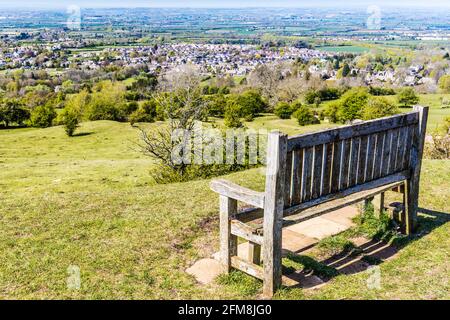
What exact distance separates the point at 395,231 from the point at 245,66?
150 meters

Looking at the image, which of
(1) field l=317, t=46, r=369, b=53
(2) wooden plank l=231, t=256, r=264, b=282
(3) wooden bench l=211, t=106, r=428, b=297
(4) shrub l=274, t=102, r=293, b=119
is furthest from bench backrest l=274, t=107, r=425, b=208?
(1) field l=317, t=46, r=369, b=53

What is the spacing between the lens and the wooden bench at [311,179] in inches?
225

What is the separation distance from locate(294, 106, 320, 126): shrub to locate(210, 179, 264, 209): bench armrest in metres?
63.5

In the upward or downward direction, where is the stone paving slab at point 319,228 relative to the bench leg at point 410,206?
downward

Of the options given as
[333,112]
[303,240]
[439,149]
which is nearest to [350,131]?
[303,240]

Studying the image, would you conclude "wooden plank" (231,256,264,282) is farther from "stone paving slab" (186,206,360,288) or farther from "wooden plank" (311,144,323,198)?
"wooden plank" (311,144,323,198)

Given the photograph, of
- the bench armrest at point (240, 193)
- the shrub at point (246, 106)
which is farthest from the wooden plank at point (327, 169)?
the shrub at point (246, 106)

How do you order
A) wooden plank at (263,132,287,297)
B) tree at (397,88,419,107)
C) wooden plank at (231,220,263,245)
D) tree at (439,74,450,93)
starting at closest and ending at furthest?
wooden plank at (263,132,287,297), wooden plank at (231,220,263,245), tree at (397,88,419,107), tree at (439,74,450,93)

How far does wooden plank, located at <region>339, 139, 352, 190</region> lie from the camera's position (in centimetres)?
653

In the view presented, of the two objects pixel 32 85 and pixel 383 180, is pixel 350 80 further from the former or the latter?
pixel 383 180

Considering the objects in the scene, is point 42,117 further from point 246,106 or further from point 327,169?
point 327,169

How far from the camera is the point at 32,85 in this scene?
114500mm

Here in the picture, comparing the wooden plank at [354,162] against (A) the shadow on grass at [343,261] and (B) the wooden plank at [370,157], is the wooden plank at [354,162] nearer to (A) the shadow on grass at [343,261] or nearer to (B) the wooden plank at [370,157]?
A: (B) the wooden plank at [370,157]

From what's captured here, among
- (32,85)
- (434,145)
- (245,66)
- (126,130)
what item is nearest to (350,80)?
(245,66)
